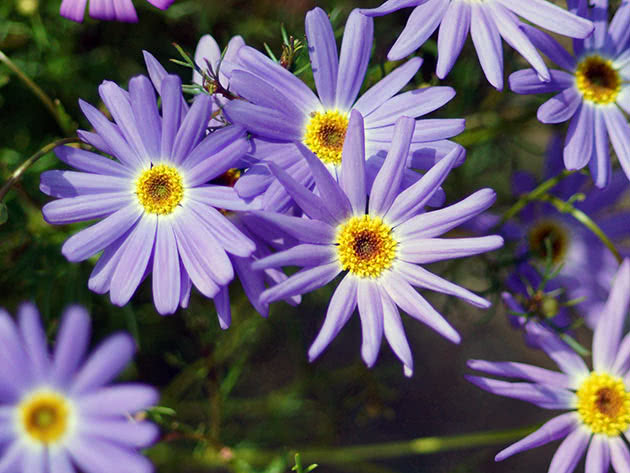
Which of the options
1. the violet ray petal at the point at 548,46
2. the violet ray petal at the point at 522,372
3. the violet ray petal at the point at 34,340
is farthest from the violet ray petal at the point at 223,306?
the violet ray petal at the point at 548,46

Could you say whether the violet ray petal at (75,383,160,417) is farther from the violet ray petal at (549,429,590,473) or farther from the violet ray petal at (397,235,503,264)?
the violet ray petal at (549,429,590,473)

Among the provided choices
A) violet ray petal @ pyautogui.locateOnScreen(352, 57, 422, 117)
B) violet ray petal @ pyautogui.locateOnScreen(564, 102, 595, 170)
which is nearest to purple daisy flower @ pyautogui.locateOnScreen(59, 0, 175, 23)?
violet ray petal @ pyautogui.locateOnScreen(352, 57, 422, 117)

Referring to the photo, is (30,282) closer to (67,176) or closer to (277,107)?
(67,176)

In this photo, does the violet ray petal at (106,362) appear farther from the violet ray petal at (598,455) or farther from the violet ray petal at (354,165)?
the violet ray petal at (598,455)

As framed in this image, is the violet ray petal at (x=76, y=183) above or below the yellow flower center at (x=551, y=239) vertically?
below

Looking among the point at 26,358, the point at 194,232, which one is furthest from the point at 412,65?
the point at 26,358

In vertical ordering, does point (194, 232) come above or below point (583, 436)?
above

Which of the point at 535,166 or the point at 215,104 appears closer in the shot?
the point at 215,104
